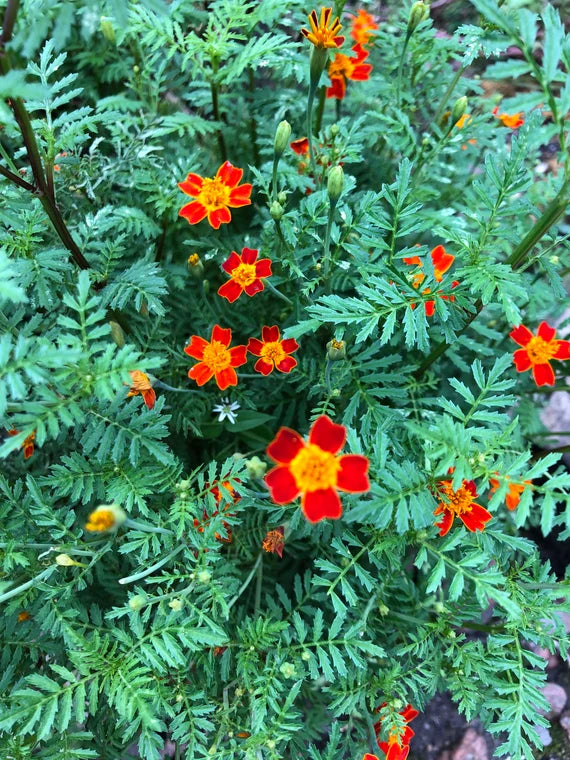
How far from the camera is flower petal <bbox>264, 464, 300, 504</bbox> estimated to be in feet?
3.38

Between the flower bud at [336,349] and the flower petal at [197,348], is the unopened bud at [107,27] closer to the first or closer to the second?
the flower petal at [197,348]

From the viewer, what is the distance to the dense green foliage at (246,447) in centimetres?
113

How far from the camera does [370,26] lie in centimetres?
193

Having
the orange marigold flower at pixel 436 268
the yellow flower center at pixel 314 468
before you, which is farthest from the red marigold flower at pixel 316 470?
the orange marigold flower at pixel 436 268

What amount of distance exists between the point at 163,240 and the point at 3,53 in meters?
0.83

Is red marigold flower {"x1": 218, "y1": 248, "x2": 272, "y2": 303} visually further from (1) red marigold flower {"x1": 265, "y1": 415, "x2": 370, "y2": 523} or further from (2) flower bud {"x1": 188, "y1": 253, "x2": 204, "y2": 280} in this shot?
(1) red marigold flower {"x1": 265, "y1": 415, "x2": 370, "y2": 523}

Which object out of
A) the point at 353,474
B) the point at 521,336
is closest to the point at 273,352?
the point at 353,474

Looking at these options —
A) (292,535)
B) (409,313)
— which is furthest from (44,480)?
(409,313)

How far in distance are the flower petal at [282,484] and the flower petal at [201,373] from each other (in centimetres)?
49

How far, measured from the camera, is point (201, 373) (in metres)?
1.48

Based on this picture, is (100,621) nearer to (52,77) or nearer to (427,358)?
(427,358)

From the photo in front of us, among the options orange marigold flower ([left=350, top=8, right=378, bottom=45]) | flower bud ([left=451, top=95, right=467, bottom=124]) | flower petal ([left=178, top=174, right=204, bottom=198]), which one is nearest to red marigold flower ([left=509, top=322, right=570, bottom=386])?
flower bud ([left=451, top=95, right=467, bottom=124])

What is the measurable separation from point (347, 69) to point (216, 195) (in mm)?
678

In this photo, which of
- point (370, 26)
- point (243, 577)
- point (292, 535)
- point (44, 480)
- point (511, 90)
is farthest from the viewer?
point (511, 90)
